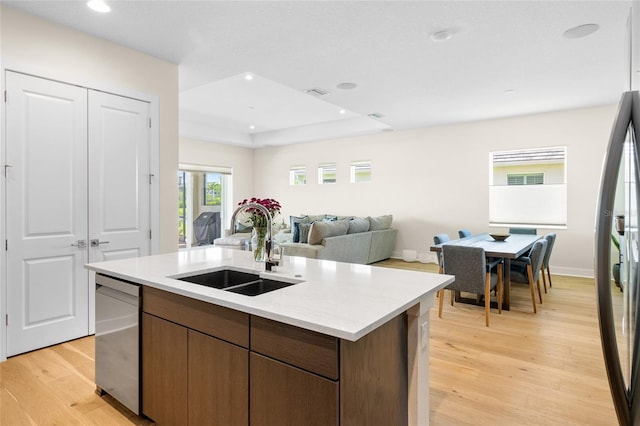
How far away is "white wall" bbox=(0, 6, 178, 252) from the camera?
9.27 feet

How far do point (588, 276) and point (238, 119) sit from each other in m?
6.95

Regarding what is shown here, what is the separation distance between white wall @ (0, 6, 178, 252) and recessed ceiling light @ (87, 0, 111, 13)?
1.66 feet

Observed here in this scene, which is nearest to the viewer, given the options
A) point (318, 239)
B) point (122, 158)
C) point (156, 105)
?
point (122, 158)

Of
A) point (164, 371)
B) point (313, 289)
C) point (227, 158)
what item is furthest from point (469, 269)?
point (227, 158)

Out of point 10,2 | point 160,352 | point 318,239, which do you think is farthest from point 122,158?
point 318,239

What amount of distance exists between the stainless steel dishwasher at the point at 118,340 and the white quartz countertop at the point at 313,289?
4.3 inches

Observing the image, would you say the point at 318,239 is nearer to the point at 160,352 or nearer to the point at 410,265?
the point at 410,265

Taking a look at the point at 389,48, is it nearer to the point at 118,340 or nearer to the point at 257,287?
the point at 257,287

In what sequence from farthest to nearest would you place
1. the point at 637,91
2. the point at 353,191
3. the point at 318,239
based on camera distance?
1. the point at 353,191
2. the point at 318,239
3. the point at 637,91

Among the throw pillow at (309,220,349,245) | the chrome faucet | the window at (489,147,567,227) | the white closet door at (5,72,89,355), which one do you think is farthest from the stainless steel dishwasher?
the window at (489,147,567,227)

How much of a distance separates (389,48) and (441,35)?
51 cm

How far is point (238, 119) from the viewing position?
756 centimetres

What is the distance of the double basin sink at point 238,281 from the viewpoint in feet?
6.40

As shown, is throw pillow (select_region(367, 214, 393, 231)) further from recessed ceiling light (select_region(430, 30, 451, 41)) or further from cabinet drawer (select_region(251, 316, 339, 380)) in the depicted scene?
cabinet drawer (select_region(251, 316, 339, 380))
